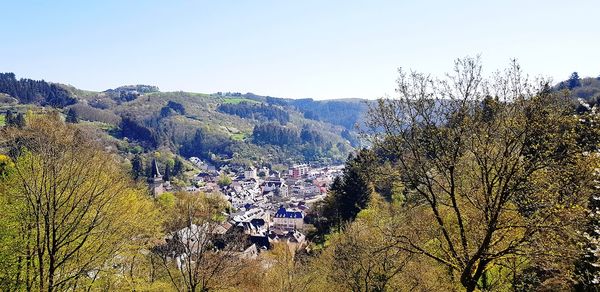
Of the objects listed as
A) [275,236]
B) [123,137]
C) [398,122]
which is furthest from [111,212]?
[123,137]

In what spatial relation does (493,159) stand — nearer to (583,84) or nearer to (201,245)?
(201,245)

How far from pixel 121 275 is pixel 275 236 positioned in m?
45.4

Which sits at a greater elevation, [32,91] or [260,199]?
[32,91]

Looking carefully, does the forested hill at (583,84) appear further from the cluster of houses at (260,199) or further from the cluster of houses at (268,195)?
the cluster of houses at (268,195)

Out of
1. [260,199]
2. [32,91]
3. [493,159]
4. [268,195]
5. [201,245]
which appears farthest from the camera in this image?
[32,91]

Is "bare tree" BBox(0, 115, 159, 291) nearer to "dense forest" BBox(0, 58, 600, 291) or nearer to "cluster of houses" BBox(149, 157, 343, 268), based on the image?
"dense forest" BBox(0, 58, 600, 291)

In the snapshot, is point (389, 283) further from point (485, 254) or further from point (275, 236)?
point (275, 236)

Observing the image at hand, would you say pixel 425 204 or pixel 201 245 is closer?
pixel 425 204

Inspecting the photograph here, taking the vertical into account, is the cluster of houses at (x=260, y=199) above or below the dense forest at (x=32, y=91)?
below

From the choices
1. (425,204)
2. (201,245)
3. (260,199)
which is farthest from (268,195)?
(425,204)

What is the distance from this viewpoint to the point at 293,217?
275 ft

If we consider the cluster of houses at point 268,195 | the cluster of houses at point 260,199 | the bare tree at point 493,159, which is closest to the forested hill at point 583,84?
the cluster of houses at point 260,199

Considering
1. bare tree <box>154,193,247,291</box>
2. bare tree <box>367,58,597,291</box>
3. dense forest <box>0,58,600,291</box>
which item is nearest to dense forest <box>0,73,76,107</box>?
bare tree <box>154,193,247,291</box>

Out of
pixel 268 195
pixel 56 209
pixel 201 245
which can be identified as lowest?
pixel 268 195
